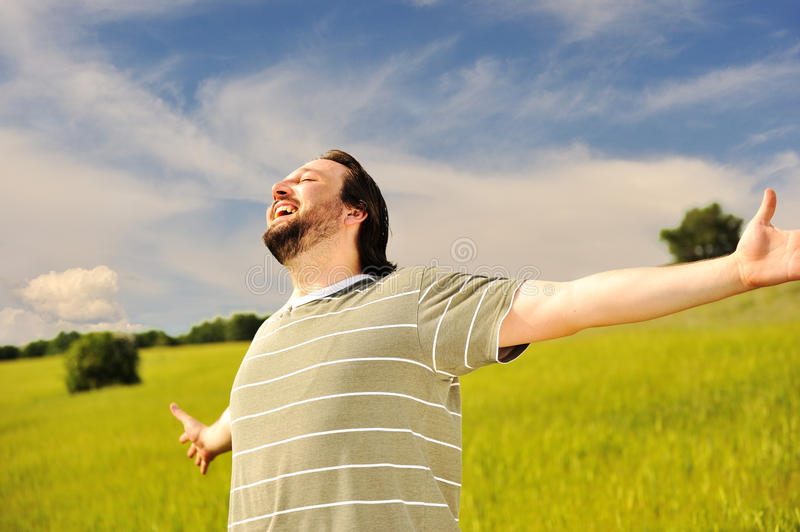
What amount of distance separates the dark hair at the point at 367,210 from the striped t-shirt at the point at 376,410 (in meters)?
0.43

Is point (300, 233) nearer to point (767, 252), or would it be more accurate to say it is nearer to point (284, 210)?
point (284, 210)

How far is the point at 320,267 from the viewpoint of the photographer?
7.23 feet

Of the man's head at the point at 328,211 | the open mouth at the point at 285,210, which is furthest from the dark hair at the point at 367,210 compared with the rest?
the open mouth at the point at 285,210

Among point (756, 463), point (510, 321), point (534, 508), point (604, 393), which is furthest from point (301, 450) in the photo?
point (604, 393)

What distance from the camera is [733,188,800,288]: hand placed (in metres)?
1.32

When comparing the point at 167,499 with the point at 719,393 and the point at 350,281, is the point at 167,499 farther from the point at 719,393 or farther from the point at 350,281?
the point at 719,393

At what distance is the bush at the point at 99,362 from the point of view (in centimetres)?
2088

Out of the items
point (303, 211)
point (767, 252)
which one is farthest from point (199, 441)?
point (767, 252)

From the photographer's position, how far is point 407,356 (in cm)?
175

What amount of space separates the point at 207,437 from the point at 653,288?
2.20m

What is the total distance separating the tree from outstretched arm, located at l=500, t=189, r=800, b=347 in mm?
44728

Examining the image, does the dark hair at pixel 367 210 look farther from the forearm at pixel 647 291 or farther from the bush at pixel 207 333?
the bush at pixel 207 333

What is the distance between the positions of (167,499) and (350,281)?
4464 millimetres

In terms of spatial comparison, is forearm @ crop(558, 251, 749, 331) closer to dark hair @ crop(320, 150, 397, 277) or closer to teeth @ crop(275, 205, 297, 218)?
dark hair @ crop(320, 150, 397, 277)
